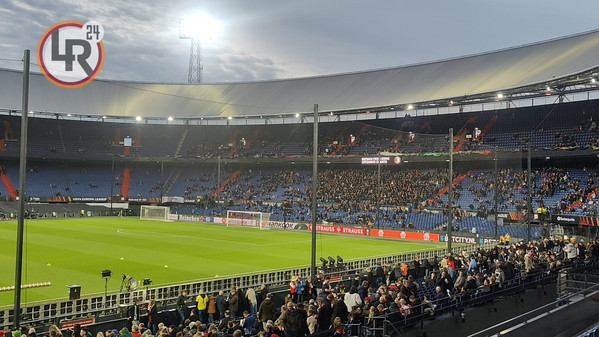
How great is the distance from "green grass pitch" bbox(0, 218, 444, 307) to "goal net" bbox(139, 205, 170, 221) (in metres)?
9.28

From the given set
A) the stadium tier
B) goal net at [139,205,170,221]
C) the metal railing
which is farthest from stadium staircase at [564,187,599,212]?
goal net at [139,205,170,221]

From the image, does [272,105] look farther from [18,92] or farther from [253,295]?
[253,295]

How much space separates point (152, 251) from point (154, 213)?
32.5 m

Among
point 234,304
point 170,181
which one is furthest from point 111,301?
point 170,181

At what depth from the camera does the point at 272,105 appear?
73.7 meters

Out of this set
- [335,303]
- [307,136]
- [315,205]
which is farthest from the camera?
[307,136]

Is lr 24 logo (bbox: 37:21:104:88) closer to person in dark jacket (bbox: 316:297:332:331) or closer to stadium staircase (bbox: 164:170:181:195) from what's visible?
stadium staircase (bbox: 164:170:181:195)

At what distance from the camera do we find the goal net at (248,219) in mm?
58562

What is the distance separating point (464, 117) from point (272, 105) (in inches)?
1031

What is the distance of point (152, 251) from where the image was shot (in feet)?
118

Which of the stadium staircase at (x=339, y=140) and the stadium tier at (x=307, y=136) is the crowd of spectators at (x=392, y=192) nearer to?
the stadium staircase at (x=339, y=140)

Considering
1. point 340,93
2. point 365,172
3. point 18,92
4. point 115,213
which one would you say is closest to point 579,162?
point 365,172

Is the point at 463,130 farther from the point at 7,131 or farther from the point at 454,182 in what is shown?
the point at 7,131

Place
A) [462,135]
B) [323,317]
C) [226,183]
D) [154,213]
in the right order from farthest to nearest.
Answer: [226,183] → [154,213] → [462,135] → [323,317]
